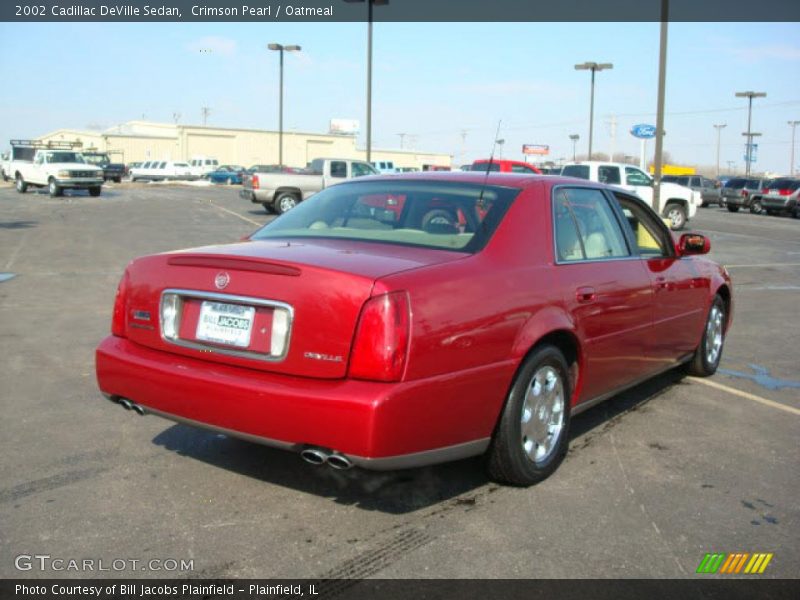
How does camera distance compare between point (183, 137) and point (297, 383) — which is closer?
point (297, 383)

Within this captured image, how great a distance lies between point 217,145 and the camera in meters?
90.0

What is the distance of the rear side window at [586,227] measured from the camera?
4316 millimetres

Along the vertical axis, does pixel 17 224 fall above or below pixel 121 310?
below

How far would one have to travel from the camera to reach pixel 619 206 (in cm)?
513

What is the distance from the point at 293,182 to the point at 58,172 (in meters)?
12.7

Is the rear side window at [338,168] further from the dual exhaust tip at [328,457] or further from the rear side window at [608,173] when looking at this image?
the dual exhaust tip at [328,457]

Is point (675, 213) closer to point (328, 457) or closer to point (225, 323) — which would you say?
point (225, 323)

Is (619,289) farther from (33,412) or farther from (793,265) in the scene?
(793,265)

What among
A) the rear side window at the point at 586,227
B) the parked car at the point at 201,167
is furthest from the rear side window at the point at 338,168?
the parked car at the point at 201,167

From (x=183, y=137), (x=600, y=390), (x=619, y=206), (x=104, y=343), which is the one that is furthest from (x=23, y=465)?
(x=183, y=137)

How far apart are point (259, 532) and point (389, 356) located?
38.9 inches

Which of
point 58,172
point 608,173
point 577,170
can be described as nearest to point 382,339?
point 608,173

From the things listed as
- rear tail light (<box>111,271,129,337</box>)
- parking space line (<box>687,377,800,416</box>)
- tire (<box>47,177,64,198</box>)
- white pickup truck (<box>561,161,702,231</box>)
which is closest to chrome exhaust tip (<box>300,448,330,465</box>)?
rear tail light (<box>111,271,129,337</box>)

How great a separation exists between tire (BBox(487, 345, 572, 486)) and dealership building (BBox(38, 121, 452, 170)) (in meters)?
82.6
